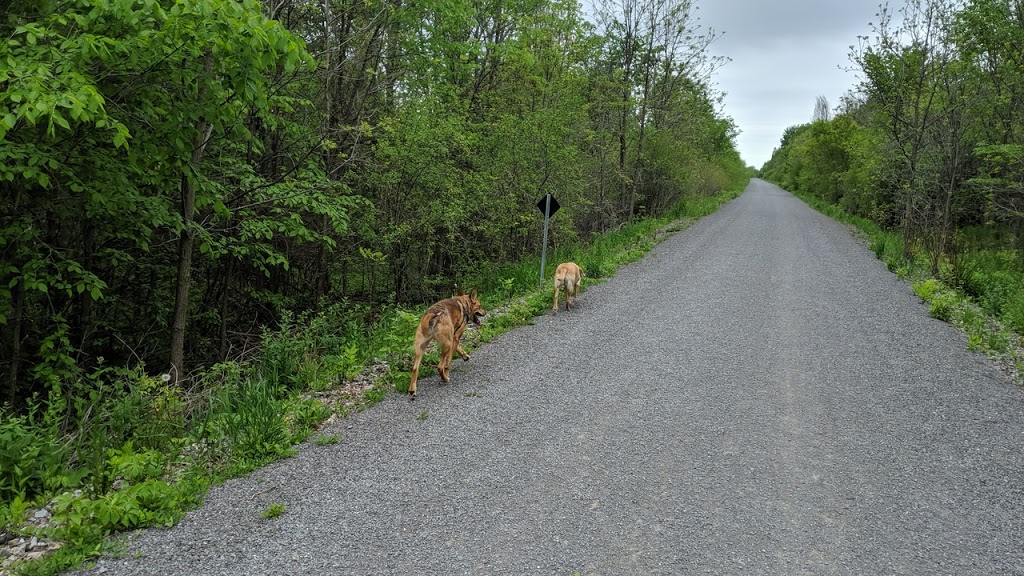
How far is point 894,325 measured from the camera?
8.91 meters

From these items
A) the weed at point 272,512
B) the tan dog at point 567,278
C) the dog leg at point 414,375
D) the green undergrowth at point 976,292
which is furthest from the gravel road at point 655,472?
the tan dog at point 567,278

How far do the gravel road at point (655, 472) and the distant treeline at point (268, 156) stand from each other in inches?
118

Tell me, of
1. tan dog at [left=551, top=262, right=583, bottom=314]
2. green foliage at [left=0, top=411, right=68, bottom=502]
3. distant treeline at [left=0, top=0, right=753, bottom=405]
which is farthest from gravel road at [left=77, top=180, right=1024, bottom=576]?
distant treeline at [left=0, top=0, right=753, bottom=405]

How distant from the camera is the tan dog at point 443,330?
5855 mm

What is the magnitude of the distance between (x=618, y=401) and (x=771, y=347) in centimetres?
321

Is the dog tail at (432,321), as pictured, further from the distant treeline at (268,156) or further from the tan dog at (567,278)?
the tan dog at (567,278)

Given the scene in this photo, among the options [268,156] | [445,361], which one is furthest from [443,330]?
[268,156]

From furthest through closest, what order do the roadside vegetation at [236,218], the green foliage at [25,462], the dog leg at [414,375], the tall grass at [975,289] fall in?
the tall grass at [975,289] < the dog leg at [414,375] < the roadside vegetation at [236,218] < the green foliage at [25,462]

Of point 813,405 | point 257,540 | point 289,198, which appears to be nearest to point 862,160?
point 813,405

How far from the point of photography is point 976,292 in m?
10.9

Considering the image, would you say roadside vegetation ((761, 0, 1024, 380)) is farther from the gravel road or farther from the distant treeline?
the gravel road

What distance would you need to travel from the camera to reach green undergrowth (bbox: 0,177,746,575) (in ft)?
11.3

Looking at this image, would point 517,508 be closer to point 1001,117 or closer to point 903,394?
point 903,394

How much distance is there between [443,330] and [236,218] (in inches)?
155
